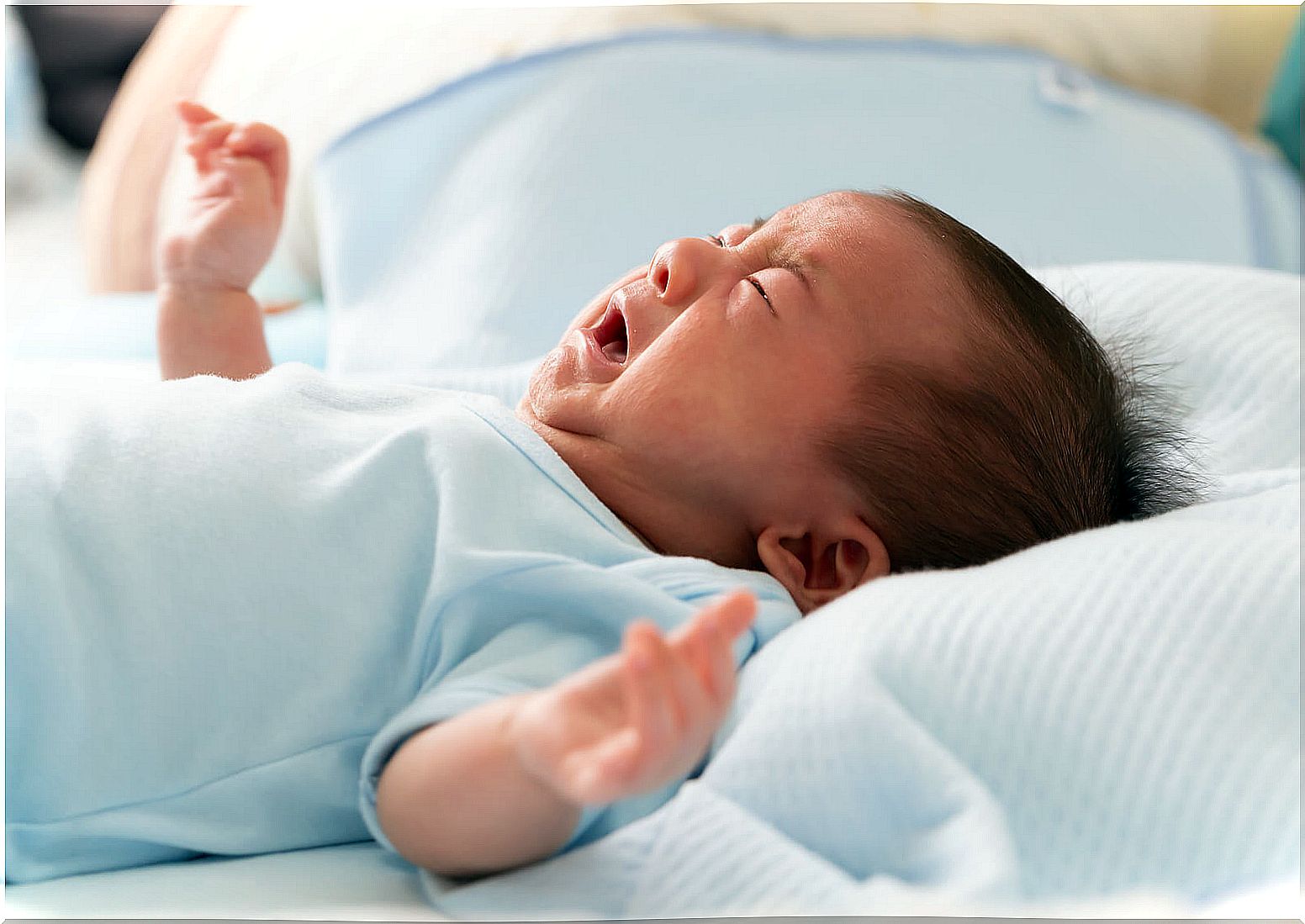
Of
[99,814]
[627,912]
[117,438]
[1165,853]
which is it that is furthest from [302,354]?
[1165,853]

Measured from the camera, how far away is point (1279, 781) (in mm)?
499

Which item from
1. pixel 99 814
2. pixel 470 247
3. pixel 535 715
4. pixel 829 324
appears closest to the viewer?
pixel 535 715

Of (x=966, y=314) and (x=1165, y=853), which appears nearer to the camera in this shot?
(x=1165, y=853)

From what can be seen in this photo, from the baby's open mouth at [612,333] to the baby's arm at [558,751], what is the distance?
331 millimetres

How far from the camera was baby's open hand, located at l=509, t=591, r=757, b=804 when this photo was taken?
0.43 metres

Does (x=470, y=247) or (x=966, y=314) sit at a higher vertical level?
(x=966, y=314)

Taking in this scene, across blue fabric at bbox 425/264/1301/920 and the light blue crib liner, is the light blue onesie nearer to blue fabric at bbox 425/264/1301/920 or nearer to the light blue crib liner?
blue fabric at bbox 425/264/1301/920

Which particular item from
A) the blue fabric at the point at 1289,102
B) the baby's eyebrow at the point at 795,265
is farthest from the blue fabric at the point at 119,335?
the blue fabric at the point at 1289,102

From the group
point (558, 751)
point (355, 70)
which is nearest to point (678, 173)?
point (355, 70)

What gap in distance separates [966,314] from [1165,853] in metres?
0.34

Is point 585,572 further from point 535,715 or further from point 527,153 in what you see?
point 527,153

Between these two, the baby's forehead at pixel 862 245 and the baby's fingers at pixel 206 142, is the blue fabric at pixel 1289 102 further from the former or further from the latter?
the baby's fingers at pixel 206 142

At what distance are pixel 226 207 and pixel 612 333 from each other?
1.13 feet

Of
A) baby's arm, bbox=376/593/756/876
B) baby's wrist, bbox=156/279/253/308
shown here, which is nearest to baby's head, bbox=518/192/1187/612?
baby's arm, bbox=376/593/756/876
